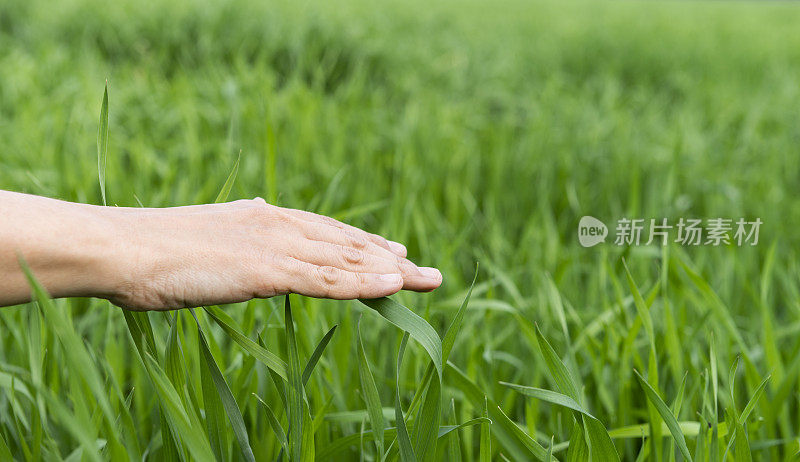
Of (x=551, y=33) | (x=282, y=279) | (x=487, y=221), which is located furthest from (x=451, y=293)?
(x=551, y=33)

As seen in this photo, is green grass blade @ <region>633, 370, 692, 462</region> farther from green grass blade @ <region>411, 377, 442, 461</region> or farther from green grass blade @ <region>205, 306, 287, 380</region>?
green grass blade @ <region>205, 306, 287, 380</region>

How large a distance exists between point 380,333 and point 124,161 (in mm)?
1400

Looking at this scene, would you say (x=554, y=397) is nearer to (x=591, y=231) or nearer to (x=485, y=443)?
(x=485, y=443)

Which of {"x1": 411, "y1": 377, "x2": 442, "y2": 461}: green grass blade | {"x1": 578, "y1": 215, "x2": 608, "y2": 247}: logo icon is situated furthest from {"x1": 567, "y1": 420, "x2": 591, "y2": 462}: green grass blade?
{"x1": 578, "y1": 215, "x2": 608, "y2": 247}: logo icon

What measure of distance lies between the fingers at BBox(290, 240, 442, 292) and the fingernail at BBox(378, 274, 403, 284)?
0.01 meters

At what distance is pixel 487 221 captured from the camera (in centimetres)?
194

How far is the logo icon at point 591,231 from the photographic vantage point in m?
1.83

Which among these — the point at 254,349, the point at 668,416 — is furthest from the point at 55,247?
the point at 668,416

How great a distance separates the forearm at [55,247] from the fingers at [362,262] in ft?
0.61

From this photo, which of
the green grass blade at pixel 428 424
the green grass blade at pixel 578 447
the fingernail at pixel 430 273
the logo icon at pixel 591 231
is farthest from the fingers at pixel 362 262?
the logo icon at pixel 591 231

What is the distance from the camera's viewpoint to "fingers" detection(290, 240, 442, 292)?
0.74 meters

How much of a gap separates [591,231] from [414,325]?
1.31 m

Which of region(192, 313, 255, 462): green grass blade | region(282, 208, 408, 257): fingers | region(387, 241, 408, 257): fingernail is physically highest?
region(282, 208, 408, 257): fingers

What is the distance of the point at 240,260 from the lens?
0.70 meters
